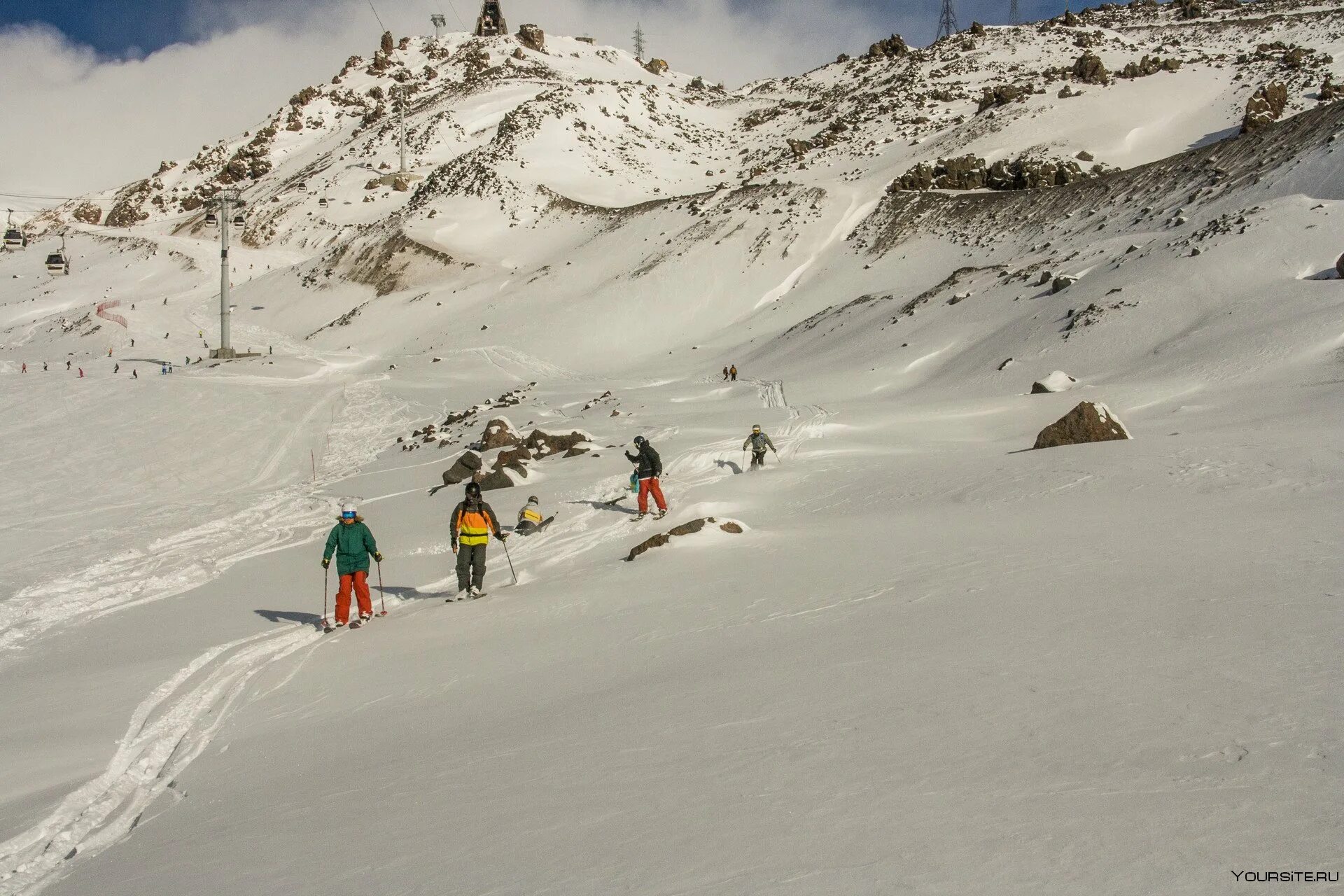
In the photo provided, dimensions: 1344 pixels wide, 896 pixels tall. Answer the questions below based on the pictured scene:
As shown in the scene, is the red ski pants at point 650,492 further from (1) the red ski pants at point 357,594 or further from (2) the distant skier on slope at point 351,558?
(1) the red ski pants at point 357,594

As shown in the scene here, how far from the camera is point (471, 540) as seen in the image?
1087 centimetres

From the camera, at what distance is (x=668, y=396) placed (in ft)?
104

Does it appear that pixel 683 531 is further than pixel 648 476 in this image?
No

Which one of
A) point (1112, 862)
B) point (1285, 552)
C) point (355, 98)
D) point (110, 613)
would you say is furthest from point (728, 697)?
point (355, 98)

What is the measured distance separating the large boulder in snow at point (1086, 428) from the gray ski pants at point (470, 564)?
10193 millimetres

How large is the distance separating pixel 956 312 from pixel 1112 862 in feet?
105

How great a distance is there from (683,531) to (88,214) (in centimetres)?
13561

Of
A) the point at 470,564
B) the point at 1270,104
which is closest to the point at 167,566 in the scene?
the point at 470,564

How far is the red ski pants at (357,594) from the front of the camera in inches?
392

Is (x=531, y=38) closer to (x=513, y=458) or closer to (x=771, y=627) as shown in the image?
(x=513, y=458)

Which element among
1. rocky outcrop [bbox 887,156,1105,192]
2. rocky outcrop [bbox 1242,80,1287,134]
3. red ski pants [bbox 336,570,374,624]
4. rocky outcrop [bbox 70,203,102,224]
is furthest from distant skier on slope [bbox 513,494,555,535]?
rocky outcrop [bbox 70,203,102,224]

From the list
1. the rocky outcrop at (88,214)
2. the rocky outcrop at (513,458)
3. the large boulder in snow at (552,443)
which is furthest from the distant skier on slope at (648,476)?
the rocky outcrop at (88,214)

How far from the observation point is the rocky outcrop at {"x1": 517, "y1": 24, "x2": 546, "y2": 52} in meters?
134

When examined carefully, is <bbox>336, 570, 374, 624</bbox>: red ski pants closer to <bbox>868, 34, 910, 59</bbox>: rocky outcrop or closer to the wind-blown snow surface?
the wind-blown snow surface
